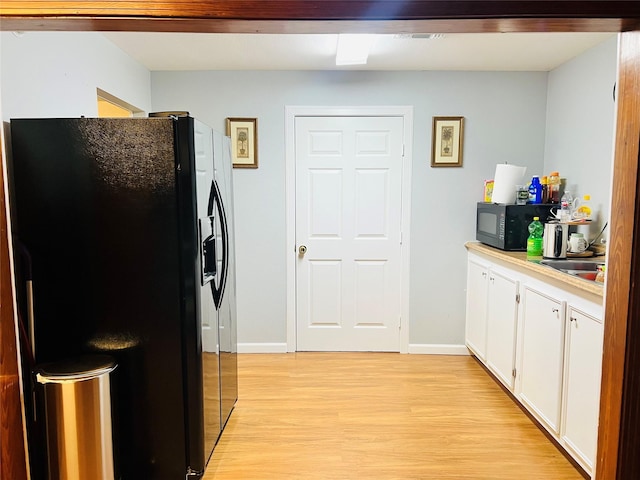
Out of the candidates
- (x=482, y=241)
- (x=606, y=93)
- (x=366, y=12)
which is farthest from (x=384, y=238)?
(x=366, y=12)

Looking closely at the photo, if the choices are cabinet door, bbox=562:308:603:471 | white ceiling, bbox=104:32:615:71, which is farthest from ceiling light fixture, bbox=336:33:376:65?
cabinet door, bbox=562:308:603:471

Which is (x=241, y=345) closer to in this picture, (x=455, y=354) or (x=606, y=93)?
(x=455, y=354)

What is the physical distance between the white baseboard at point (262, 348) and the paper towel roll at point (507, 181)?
213cm

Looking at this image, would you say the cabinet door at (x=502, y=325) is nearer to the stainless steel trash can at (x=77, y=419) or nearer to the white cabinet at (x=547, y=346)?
the white cabinet at (x=547, y=346)

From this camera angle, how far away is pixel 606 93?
2859 millimetres

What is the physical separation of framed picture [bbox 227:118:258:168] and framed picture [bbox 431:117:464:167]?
1.47m

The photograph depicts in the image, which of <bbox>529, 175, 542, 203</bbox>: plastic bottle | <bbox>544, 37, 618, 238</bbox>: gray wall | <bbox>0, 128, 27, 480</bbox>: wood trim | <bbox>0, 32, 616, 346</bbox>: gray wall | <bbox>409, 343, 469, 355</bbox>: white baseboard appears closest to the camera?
<bbox>0, 128, 27, 480</bbox>: wood trim

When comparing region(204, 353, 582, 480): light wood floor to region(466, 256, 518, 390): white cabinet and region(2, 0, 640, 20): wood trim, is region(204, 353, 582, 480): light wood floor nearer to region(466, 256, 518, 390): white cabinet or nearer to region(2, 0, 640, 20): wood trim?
region(466, 256, 518, 390): white cabinet

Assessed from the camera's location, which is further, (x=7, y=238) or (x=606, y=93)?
(x=606, y=93)

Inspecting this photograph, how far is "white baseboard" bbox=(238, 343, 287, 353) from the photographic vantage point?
12.5ft

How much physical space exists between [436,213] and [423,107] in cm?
88

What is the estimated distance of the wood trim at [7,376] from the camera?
1518 mm

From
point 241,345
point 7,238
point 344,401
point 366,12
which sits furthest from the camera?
point 241,345

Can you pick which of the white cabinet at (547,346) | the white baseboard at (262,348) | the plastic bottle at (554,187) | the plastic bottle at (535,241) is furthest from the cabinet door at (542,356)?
the white baseboard at (262,348)
